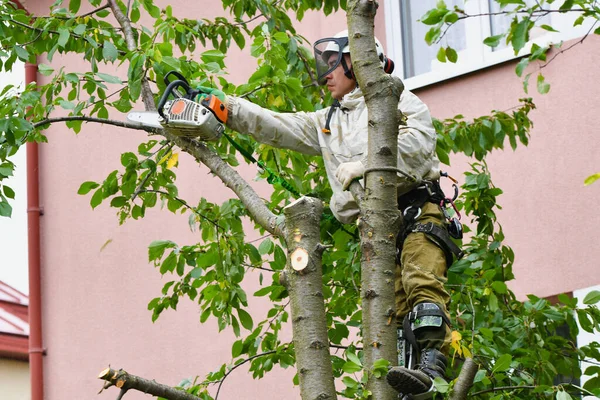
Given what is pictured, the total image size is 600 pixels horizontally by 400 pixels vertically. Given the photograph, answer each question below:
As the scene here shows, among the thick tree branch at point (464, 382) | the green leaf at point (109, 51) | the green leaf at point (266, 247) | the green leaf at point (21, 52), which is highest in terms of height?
the green leaf at point (21, 52)

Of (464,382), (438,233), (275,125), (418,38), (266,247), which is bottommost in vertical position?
(464,382)

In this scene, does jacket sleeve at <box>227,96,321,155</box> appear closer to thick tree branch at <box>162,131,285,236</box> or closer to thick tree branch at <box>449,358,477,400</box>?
thick tree branch at <box>162,131,285,236</box>

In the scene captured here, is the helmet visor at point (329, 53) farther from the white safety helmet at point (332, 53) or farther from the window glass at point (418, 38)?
the window glass at point (418, 38)

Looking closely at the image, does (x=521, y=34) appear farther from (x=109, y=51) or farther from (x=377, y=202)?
(x=109, y=51)

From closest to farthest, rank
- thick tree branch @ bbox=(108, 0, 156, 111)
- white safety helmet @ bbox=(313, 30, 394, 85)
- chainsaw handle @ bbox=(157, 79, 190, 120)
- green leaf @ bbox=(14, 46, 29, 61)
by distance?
chainsaw handle @ bbox=(157, 79, 190, 120), white safety helmet @ bbox=(313, 30, 394, 85), thick tree branch @ bbox=(108, 0, 156, 111), green leaf @ bbox=(14, 46, 29, 61)

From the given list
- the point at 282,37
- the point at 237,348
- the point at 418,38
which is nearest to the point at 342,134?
the point at 282,37

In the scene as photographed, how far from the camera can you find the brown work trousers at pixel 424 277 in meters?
4.73

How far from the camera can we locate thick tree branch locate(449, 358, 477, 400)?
155 inches

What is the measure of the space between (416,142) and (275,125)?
A: 2.35ft

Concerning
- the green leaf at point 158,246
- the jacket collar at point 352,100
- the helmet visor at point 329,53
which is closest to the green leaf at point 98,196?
the green leaf at point 158,246

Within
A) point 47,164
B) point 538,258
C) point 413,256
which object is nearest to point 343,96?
point 413,256

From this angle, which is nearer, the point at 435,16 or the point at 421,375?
the point at 421,375

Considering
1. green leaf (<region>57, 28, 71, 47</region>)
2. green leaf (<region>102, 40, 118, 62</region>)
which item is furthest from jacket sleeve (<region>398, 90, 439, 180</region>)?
green leaf (<region>57, 28, 71, 47</region>)

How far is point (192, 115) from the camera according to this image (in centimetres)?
501
